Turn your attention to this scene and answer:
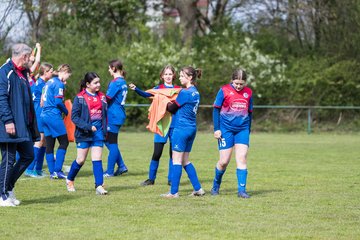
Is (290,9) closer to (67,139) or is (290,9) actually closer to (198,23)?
(198,23)

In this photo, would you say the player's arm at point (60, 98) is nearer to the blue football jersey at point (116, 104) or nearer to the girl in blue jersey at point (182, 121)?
the blue football jersey at point (116, 104)

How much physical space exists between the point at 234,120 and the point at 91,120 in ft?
6.33

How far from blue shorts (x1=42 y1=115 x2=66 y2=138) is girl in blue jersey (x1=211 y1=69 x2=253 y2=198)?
3.51 m

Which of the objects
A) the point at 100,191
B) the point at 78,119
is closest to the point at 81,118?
the point at 78,119

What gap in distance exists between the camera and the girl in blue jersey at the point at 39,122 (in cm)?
1298

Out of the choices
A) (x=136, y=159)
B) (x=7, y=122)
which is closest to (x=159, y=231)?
(x=7, y=122)

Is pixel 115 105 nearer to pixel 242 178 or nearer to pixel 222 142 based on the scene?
pixel 222 142

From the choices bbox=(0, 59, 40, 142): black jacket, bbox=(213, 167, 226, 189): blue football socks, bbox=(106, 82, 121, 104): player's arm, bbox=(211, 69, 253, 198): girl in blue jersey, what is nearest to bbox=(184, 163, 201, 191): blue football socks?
bbox=(213, 167, 226, 189): blue football socks

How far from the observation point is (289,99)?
109ft

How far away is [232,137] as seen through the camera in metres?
10.1

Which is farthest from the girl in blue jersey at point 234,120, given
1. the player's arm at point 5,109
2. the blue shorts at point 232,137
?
the player's arm at point 5,109

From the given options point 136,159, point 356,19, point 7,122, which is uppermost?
point 356,19

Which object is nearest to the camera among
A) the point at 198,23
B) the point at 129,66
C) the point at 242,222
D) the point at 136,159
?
the point at 242,222

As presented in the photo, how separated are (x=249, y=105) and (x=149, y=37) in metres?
26.1
